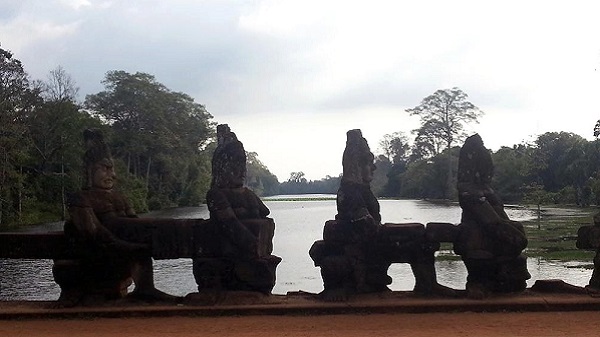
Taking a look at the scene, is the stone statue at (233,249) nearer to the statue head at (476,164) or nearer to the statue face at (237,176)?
the statue face at (237,176)

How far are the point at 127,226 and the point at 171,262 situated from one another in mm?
12446

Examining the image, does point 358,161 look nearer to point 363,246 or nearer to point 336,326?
point 363,246

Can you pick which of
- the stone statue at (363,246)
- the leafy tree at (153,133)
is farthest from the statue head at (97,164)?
the leafy tree at (153,133)

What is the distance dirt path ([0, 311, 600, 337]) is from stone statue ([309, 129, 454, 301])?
0.69m

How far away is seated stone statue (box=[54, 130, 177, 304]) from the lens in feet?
24.4

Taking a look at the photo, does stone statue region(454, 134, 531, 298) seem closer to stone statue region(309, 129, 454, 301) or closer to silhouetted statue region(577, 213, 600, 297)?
stone statue region(309, 129, 454, 301)

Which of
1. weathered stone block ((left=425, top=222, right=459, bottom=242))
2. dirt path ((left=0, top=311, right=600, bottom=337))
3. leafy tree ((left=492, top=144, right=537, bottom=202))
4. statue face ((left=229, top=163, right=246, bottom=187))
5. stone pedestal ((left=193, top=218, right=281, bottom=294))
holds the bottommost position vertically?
dirt path ((left=0, top=311, right=600, bottom=337))

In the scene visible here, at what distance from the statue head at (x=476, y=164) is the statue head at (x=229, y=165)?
2628 mm

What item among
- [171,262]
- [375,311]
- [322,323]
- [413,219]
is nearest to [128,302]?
[322,323]

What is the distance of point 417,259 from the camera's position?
7.57m

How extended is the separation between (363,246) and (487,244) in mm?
1407

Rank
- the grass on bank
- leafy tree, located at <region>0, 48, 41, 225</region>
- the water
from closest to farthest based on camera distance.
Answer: the water, the grass on bank, leafy tree, located at <region>0, 48, 41, 225</region>

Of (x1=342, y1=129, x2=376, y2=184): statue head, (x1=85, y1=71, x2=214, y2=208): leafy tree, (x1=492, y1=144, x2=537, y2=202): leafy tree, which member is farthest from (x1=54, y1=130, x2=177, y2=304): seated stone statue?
Result: (x1=85, y1=71, x2=214, y2=208): leafy tree

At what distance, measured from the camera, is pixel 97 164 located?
774cm
